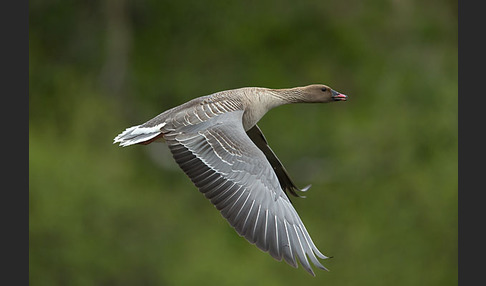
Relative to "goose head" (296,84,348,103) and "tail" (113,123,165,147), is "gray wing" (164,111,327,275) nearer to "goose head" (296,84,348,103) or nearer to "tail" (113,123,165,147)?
"tail" (113,123,165,147)

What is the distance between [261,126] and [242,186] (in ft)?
48.3

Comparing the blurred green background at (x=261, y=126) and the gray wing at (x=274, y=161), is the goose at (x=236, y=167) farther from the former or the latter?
the blurred green background at (x=261, y=126)

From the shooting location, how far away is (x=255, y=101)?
10.1 meters

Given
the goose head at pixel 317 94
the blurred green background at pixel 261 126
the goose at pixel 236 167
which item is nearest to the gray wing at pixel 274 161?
the goose at pixel 236 167

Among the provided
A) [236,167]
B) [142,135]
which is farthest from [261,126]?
[236,167]

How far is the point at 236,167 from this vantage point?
9031mm

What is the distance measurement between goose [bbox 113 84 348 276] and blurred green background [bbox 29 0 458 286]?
993 cm

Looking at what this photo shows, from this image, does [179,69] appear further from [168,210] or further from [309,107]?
[168,210]

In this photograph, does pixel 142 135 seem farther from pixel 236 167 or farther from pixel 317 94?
pixel 317 94

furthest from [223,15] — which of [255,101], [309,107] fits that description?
[255,101]

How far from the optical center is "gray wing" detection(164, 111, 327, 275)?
859 centimetres

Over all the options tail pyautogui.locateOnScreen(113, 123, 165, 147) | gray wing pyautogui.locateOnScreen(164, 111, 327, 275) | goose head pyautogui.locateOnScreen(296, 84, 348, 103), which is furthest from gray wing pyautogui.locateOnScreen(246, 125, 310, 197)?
tail pyautogui.locateOnScreen(113, 123, 165, 147)
